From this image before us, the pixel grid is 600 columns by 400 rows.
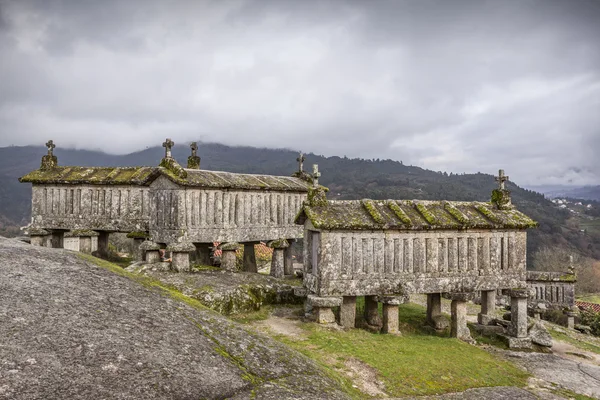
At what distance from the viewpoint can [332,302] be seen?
13164mm

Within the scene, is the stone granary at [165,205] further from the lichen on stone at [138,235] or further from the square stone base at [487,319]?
the square stone base at [487,319]

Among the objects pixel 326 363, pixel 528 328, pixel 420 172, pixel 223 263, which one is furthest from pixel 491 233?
pixel 420 172

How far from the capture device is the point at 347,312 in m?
13.8

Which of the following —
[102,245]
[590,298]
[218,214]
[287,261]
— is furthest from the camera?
[590,298]

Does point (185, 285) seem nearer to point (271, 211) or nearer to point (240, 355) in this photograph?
point (271, 211)

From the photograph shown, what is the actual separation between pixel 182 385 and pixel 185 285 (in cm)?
943

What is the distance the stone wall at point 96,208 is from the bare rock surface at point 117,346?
422 inches

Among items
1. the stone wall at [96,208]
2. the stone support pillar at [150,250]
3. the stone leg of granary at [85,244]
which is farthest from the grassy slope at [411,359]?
the stone leg of granary at [85,244]

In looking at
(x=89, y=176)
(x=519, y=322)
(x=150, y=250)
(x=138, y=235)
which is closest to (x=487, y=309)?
(x=519, y=322)

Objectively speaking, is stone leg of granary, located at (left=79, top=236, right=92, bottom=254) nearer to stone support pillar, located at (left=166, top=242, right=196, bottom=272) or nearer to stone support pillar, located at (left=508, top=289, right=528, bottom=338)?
stone support pillar, located at (left=166, top=242, right=196, bottom=272)

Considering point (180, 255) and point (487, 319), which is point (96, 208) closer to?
point (180, 255)

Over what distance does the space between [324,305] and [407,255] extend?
3473 millimetres

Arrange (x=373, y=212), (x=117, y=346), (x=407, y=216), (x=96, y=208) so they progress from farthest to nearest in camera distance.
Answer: (x=96, y=208)
(x=407, y=216)
(x=373, y=212)
(x=117, y=346)

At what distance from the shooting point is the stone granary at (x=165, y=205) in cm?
1627
